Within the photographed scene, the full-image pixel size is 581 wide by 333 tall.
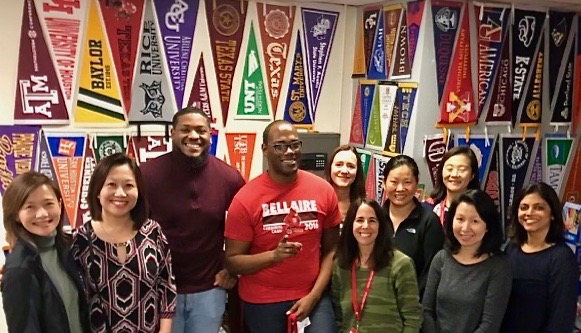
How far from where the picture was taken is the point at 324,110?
375 centimetres

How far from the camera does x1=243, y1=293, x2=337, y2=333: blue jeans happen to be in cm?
227

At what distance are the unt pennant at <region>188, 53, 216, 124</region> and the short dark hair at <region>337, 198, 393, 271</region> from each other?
1419 mm

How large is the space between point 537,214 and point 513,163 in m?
1.43

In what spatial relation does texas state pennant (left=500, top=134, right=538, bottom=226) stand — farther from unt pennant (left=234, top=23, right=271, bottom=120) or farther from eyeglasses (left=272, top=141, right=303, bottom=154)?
eyeglasses (left=272, top=141, right=303, bottom=154)

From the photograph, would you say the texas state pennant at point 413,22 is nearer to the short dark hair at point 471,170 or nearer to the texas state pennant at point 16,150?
the short dark hair at point 471,170

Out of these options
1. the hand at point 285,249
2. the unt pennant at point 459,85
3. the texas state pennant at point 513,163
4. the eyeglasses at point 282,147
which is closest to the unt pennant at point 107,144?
the eyeglasses at point 282,147

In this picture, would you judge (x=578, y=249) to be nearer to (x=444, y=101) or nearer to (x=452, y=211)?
(x=444, y=101)

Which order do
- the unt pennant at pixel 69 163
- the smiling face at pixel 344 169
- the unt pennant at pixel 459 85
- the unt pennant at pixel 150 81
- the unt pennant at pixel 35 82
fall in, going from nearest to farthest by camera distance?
the smiling face at pixel 344 169 → the unt pennant at pixel 35 82 → the unt pennant at pixel 69 163 → the unt pennant at pixel 150 81 → the unt pennant at pixel 459 85

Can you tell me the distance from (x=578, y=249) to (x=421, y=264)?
146 cm

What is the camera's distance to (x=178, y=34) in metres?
3.25

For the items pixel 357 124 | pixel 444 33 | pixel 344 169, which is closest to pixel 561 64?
pixel 444 33

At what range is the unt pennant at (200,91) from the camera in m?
3.33

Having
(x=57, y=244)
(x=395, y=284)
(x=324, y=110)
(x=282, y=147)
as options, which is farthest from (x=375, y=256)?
(x=324, y=110)

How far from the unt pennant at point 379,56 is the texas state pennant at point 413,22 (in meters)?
0.23
